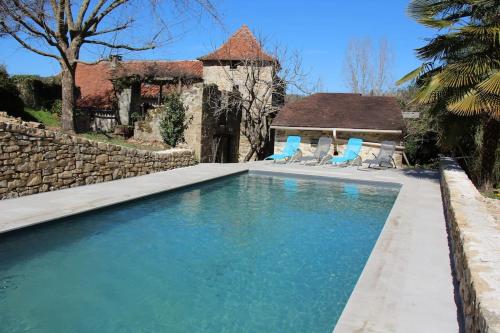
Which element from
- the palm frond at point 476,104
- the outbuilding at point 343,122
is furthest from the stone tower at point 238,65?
the palm frond at point 476,104

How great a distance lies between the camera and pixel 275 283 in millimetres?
5656

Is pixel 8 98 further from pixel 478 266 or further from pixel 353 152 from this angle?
pixel 478 266

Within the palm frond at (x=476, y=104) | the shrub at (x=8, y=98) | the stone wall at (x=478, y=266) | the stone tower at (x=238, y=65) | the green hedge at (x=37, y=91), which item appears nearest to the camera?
the stone wall at (x=478, y=266)

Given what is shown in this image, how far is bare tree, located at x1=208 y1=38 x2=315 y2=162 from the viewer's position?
926 inches

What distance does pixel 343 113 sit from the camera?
20984 mm

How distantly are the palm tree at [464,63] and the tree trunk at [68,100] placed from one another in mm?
12291

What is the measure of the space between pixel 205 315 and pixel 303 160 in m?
15.3

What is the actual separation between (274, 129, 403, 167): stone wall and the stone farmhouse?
3.46m

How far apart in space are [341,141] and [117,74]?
46.4 ft

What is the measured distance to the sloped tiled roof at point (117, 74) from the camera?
2509 cm

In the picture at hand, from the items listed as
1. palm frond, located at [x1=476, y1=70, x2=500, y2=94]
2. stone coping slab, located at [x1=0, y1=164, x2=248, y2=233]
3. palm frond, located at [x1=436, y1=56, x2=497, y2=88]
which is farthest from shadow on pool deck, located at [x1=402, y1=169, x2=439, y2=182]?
stone coping slab, located at [x1=0, y1=164, x2=248, y2=233]

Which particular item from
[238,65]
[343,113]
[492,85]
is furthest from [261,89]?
[492,85]

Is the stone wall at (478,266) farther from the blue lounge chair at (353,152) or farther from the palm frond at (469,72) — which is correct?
the blue lounge chair at (353,152)

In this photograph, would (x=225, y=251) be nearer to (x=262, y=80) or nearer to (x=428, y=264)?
(x=428, y=264)
